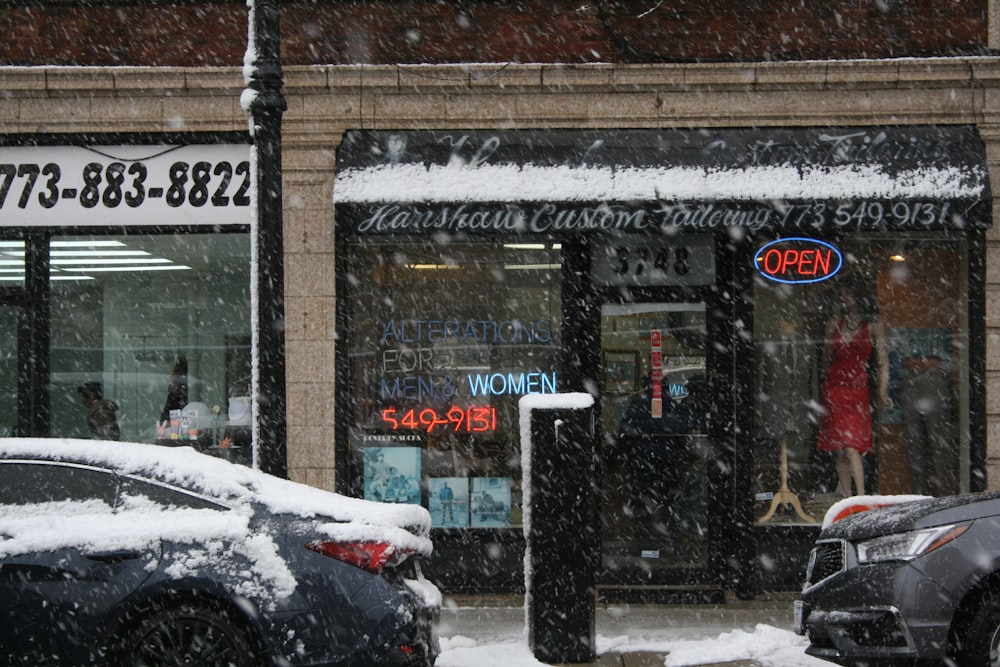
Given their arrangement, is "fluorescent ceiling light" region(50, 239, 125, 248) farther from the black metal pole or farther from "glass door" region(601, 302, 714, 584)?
"glass door" region(601, 302, 714, 584)

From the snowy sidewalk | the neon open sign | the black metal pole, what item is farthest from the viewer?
the neon open sign

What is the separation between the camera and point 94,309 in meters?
10.4

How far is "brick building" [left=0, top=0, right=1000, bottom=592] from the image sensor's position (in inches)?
381

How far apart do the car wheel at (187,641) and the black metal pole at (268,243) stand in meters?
1.38

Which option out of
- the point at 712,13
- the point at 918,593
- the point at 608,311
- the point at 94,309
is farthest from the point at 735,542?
the point at 94,309

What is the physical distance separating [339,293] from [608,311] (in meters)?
2.43

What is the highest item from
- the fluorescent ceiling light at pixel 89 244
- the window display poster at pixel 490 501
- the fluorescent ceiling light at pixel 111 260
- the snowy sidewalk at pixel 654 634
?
the fluorescent ceiling light at pixel 89 244

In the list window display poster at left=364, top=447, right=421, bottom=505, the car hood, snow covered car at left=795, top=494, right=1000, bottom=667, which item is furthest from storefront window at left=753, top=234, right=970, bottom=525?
snow covered car at left=795, top=494, right=1000, bottom=667

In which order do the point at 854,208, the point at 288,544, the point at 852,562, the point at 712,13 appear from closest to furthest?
1. the point at 288,544
2. the point at 852,562
3. the point at 854,208
4. the point at 712,13

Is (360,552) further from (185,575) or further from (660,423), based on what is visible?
(660,423)

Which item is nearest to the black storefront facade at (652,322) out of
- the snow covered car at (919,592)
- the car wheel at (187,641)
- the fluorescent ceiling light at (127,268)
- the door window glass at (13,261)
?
the fluorescent ceiling light at (127,268)

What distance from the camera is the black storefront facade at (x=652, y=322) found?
950 centimetres

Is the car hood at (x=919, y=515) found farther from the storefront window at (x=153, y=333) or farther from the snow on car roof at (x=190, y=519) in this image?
the storefront window at (x=153, y=333)

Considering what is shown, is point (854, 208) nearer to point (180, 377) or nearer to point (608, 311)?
point (608, 311)
